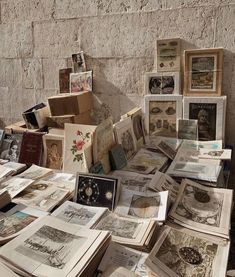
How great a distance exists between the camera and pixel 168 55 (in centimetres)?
193

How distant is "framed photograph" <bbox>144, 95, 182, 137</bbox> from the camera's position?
196 centimetres

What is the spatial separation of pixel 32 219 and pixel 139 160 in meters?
0.72

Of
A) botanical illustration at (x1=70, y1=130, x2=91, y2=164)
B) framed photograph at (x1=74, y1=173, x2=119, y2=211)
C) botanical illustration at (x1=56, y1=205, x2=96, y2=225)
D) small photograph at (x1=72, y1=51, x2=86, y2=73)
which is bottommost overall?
botanical illustration at (x1=56, y1=205, x2=96, y2=225)

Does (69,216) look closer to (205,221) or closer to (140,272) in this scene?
(140,272)

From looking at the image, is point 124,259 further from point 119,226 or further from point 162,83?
point 162,83

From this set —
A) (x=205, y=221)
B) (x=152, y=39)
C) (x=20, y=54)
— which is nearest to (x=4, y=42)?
(x=20, y=54)

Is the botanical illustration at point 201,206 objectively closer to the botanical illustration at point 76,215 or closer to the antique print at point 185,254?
the antique print at point 185,254

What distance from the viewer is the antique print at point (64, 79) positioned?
2260mm

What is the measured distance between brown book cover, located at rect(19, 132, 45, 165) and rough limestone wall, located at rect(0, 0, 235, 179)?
570 millimetres

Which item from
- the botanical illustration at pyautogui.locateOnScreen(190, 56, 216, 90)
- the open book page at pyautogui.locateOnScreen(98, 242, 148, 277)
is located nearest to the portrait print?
the botanical illustration at pyautogui.locateOnScreen(190, 56, 216, 90)

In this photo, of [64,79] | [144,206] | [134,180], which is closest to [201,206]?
[144,206]

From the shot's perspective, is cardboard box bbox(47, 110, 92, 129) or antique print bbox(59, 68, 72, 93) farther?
antique print bbox(59, 68, 72, 93)

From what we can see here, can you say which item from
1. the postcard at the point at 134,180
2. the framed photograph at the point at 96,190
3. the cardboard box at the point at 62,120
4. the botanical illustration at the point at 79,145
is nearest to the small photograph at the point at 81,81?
the cardboard box at the point at 62,120

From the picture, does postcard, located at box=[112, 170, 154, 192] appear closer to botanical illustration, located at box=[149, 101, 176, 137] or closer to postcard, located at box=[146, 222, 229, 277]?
postcard, located at box=[146, 222, 229, 277]
